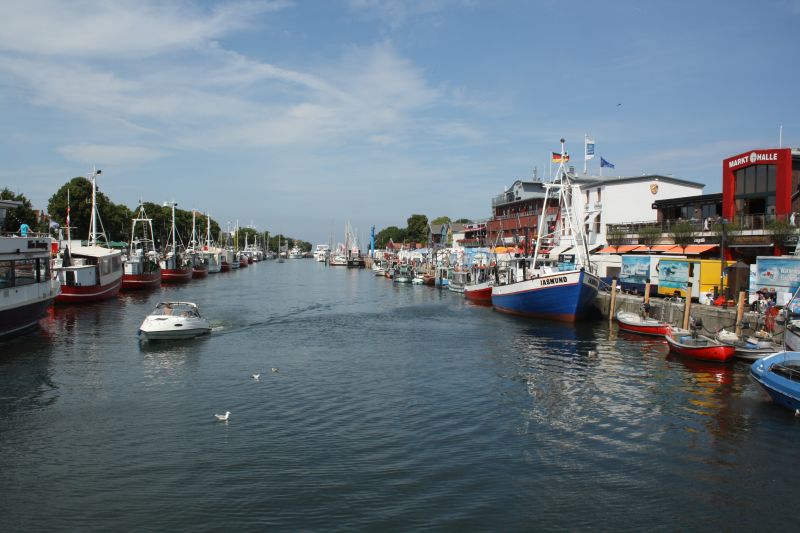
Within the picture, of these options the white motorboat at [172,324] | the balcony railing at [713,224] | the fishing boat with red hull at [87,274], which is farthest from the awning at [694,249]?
the fishing boat with red hull at [87,274]

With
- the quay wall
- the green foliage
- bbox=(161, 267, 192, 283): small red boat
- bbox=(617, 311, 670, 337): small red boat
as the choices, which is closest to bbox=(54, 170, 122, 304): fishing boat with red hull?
bbox=(161, 267, 192, 283): small red boat

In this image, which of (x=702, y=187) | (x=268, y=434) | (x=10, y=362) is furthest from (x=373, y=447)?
(x=702, y=187)

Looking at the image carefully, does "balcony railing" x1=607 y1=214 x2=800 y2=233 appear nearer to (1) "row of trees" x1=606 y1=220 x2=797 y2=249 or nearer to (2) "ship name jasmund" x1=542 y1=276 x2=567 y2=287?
(1) "row of trees" x1=606 y1=220 x2=797 y2=249

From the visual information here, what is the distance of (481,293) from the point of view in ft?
240

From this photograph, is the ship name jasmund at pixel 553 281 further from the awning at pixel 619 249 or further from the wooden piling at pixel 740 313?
the wooden piling at pixel 740 313

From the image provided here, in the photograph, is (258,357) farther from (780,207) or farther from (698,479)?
(780,207)

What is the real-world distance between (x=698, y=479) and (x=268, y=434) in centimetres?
1410

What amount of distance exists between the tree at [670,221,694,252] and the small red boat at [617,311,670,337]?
50.1 feet

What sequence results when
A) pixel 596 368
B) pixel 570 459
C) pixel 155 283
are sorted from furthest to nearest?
1. pixel 155 283
2. pixel 596 368
3. pixel 570 459

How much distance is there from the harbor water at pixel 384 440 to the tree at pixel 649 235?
24691 mm

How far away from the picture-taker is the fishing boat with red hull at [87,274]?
63.1m

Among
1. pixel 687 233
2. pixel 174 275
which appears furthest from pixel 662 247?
pixel 174 275

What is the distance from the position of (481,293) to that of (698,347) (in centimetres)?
4036

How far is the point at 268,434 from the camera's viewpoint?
21.3 metres
